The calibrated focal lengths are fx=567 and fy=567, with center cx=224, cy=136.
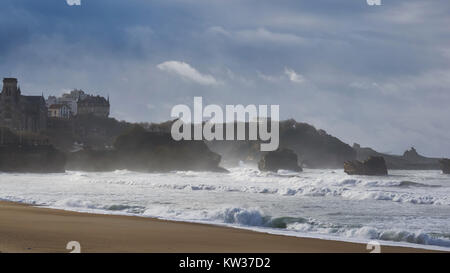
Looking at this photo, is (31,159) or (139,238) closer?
(139,238)

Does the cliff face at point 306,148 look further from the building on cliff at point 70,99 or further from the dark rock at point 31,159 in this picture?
the dark rock at point 31,159

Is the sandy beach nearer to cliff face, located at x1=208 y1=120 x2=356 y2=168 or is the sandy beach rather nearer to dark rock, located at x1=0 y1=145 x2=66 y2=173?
dark rock, located at x1=0 y1=145 x2=66 y2=173

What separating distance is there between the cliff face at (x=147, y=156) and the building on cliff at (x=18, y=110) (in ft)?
84.5

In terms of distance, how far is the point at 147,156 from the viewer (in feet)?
337

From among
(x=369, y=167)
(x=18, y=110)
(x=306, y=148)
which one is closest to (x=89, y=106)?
(x=18, y=110)

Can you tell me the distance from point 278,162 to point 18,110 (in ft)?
203

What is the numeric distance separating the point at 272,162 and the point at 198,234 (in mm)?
88731

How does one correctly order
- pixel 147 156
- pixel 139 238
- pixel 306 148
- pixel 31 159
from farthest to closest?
1. pixel 306 148
2. pixel 147 156
3. pixel 31 159
4. pixel 139 238

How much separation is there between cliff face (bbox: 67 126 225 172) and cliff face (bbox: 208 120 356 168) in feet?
151

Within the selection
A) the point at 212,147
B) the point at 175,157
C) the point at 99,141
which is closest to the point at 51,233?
the point at 175,157

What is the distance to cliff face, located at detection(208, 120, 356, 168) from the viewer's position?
150 m

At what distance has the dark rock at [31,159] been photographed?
306ft

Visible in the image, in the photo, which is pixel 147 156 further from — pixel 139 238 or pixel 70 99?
pixel 139 238
